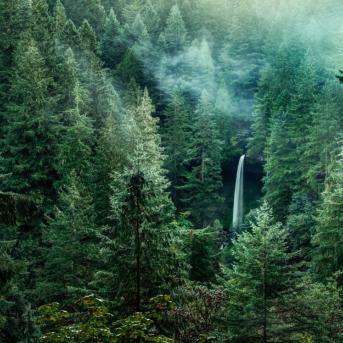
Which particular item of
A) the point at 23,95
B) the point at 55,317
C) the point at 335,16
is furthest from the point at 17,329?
the point at 335,16

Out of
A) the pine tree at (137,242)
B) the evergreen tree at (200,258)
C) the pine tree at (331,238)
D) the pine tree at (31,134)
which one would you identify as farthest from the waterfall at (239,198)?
the pine tree at (137,242)

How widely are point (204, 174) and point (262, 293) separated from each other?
36.4m

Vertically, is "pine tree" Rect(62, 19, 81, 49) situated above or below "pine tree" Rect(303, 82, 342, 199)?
above

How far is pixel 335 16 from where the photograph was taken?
69.3 m

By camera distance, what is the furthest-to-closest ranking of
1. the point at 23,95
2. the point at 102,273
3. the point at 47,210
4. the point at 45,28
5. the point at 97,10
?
the point at 97,10 < the point at 45,28 < the point at 23,95 < the point at 47,210 < the point at 102,273

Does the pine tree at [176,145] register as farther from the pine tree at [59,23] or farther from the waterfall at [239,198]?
the pine tree at [59,23]

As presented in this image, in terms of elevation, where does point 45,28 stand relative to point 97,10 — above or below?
below

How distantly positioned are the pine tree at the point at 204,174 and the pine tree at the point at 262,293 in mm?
33574

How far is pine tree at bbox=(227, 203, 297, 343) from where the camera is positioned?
1748 cm

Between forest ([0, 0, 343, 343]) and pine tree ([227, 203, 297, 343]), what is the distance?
2.6 inches

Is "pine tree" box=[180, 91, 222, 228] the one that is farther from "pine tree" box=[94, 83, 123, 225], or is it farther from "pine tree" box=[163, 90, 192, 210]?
"pine tree" box=[94, 83, 123, 225]

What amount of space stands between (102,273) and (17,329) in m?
6.41

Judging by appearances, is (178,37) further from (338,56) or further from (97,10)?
(338,56)

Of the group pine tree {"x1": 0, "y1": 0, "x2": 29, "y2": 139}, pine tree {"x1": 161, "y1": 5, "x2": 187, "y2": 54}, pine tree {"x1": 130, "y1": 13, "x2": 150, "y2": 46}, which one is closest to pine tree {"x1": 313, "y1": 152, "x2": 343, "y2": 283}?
pine tree {"x1": 0, "y1": 0, "x2": 29, "y2": 139}
